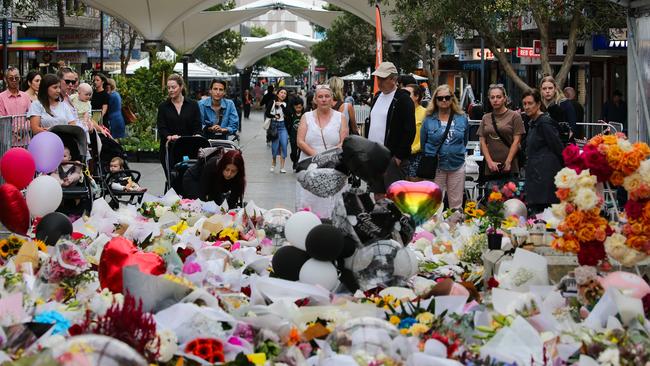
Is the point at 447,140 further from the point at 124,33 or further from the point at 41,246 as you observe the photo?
the point at 124,33

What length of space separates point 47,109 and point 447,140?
4.54 meters

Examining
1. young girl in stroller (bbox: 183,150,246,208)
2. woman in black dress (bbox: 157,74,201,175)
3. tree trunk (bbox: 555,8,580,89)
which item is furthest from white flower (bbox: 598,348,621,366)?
tree trunk (bbox: 555,8,580,89)

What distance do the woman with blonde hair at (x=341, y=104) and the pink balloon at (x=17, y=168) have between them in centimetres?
375

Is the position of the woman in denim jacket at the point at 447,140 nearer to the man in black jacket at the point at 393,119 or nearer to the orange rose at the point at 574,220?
the man in black jacket at the point at 393,119

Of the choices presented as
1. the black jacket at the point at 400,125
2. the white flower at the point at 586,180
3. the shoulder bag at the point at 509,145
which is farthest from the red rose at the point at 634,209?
the shoulder bag at the point at 509,145

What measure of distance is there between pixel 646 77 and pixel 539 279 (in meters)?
5.06

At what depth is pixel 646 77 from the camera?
11.3 metres

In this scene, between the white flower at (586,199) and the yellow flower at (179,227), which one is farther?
the yellow flower at (179,227)

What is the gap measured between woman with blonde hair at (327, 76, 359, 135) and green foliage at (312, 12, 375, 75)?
148 feet

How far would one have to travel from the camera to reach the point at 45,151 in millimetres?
10766

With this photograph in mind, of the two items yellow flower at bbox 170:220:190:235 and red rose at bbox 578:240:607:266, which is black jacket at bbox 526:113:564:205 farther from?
red rose at bbox 578:240:607:266

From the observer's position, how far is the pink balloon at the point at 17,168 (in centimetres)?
944

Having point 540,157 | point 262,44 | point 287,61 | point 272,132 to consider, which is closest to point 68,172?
point 540,157

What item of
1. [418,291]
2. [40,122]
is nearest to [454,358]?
[418,291]
